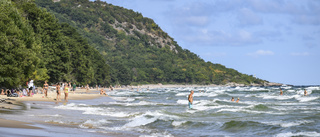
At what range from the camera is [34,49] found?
41219 millimetres

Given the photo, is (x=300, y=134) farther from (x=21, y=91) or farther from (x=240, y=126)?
(x=21, y=91)

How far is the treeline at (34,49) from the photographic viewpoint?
1273 inches

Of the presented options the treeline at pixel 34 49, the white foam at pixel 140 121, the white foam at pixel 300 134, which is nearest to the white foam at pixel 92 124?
the white foam at pixel 140 121

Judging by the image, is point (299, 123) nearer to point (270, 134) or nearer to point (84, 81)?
point (270, 134)

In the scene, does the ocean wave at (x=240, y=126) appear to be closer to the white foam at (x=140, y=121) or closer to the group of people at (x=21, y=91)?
the white foam at (x=140, y=121)

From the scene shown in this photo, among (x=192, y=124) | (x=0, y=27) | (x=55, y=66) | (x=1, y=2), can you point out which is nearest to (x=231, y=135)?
(x=192, y=124)

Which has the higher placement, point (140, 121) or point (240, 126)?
point (140, 121)

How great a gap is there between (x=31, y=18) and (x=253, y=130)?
4218 centimetres

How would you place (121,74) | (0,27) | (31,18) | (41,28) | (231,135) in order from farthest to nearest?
1. (121,74)
2. (41,28)
3. (31,18)
4. (0,27)
5. (231,135)

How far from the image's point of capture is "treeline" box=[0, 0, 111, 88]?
106 feet

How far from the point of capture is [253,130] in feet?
60.2

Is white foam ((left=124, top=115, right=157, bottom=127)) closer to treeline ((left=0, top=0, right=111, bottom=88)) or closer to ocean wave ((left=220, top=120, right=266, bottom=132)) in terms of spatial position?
ocean wave ((left=220, top=120, right=266, bottom=132))

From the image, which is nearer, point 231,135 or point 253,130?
point 231,135

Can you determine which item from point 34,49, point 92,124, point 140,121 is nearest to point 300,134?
point 140,121
